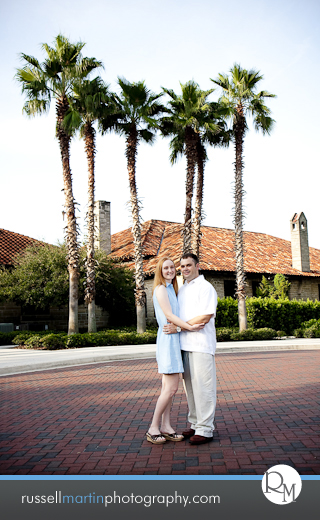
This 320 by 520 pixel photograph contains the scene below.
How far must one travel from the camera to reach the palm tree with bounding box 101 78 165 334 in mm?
20781

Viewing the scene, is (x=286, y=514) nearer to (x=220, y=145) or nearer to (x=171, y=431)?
(x=171, y=431)

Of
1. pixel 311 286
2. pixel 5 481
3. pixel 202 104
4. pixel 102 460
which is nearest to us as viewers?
pixel 5 481

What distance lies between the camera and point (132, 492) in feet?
9.97

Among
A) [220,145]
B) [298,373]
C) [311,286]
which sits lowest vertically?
[298,373]

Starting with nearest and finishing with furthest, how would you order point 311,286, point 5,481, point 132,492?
point 132,492
point 5,481
point 311,286

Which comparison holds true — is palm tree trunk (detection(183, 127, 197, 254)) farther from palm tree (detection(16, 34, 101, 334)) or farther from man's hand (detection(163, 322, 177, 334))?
man's hand (detection(163, 322, 177, 334))

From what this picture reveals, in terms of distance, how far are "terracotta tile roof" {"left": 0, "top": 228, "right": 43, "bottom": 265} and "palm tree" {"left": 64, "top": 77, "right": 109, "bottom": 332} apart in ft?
17.3

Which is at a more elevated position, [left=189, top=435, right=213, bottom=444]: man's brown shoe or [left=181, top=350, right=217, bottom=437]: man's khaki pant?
[left=181, top=350, right=217, bottom=437]: man's khaki pant

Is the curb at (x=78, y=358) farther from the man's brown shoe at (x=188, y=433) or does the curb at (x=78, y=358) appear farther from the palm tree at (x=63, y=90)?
the man's brown shoe at (x=188, y=433)

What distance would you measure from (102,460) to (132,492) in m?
1.38

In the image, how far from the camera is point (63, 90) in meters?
19.3

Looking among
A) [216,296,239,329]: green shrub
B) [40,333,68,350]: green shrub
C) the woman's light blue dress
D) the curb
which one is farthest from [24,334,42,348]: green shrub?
the woman's light blue dress

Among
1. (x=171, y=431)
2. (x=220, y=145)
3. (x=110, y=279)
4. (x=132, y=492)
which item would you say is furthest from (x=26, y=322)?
(x=132, y=492)

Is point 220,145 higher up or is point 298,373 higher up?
point 220,145
